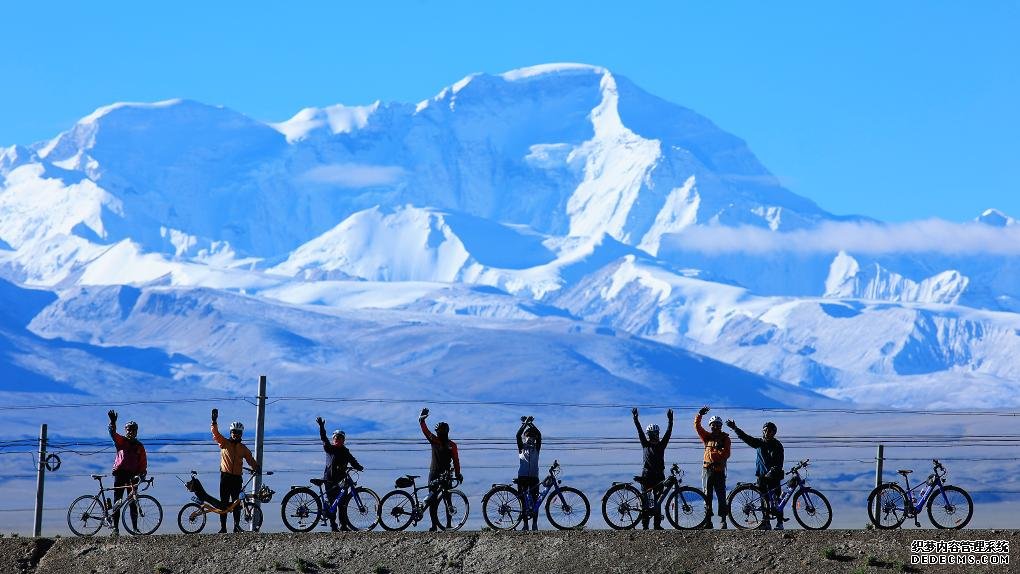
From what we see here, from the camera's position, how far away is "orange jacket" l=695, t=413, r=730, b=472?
32.9 metres

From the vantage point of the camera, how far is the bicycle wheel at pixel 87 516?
33.2 metres

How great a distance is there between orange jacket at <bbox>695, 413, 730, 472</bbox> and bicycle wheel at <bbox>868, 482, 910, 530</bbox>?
2.92m

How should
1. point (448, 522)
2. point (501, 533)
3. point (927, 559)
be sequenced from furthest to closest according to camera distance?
point (448, 522), point (501, 533), point (927, 559)

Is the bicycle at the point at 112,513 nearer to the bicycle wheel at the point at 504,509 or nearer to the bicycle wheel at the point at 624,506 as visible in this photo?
the bicycle wheel at the point at 504,509

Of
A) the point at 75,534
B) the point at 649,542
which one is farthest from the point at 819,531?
→ the point at 75,534

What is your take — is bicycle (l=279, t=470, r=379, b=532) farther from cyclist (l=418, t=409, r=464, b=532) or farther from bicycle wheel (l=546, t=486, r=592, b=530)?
bicycle wheel (l=546, t=486, r=592, b=530)

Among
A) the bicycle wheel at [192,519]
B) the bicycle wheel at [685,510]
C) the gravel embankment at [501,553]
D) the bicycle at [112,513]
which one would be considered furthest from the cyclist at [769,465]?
the bicycle at [112,513]

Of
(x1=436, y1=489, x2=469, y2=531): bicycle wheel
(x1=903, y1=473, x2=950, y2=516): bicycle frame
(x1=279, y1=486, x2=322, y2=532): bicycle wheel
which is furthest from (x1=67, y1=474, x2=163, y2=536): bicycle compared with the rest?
(x1=903, y1=473, x2=950, y2=516): bicycle frame

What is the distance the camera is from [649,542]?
30766 millimetres

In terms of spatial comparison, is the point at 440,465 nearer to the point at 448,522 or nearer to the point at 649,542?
the point at 448,522

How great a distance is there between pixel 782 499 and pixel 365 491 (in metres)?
8.11

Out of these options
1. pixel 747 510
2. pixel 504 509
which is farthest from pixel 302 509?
pixel 747 510

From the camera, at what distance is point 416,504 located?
109 feet

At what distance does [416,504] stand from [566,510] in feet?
9.59
